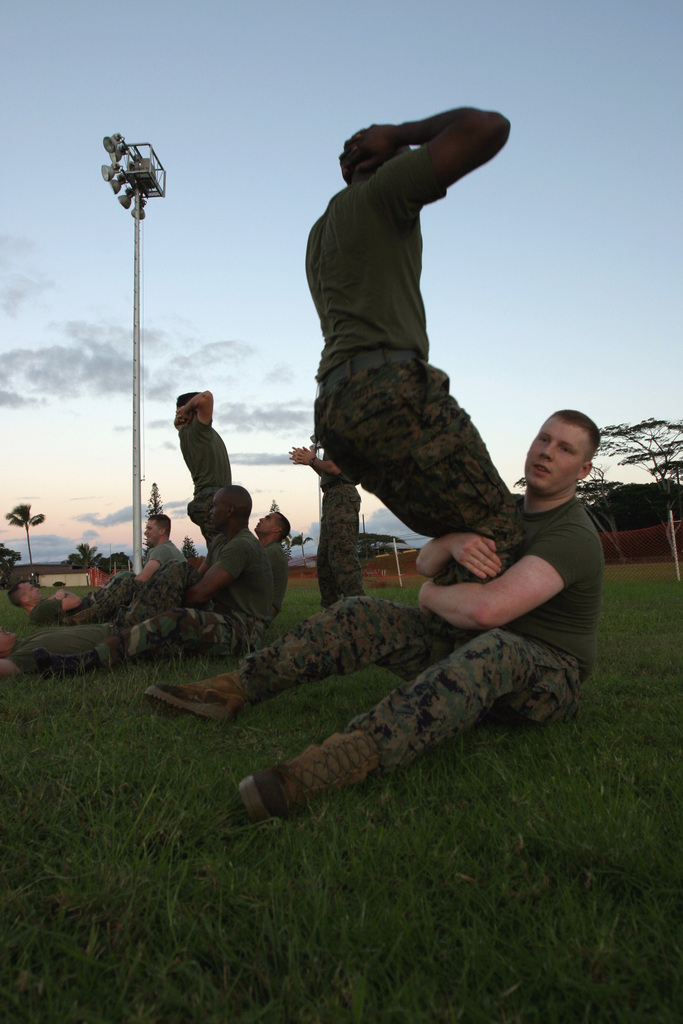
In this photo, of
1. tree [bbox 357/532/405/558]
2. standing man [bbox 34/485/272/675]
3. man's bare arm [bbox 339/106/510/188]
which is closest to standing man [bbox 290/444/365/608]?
standing man [bbox 34/485/272/675]

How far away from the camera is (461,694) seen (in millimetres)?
2242

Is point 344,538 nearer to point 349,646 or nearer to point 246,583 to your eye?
point 246,583

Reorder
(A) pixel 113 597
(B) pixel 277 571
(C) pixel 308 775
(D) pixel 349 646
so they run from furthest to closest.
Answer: (A) pixel 113 597
(B) pixel 277 571
(D) pixel 349 646
(C) pixel 308 775

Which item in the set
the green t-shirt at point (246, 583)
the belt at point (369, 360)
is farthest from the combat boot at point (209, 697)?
the green t-shirt at point (246, 583)

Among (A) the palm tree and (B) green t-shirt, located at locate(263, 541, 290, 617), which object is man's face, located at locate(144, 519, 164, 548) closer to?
(B) green t-shirt, located at locate(263, 541, 290, 617)

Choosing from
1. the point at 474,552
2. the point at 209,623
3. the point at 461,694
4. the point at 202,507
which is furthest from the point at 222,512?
the point at 461,694

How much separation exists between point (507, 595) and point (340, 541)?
432 centimetres

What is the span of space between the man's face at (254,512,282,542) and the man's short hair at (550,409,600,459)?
14.3 ft

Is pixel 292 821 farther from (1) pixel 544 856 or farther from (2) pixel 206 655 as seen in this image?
(2) pixel 206 655

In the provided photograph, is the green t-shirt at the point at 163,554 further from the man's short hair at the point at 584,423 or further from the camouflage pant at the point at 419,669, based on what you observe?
the man's short hair at the point at 584,423

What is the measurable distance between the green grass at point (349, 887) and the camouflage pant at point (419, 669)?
172mm

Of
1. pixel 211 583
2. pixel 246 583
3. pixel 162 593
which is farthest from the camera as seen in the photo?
pixel 246 583

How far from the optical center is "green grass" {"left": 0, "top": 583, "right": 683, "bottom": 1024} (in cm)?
121

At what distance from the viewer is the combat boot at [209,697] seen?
2861mm
